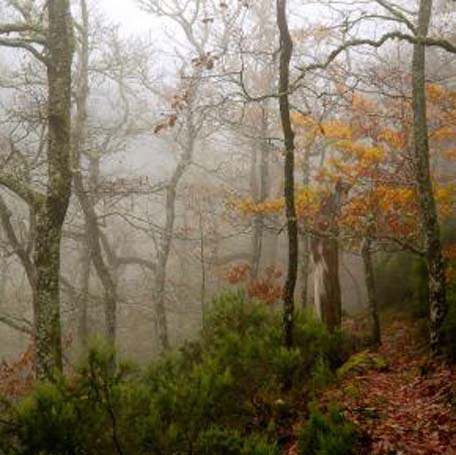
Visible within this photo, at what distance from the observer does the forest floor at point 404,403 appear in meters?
6.36

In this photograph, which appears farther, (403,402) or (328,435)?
(403,402)

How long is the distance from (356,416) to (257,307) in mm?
3625

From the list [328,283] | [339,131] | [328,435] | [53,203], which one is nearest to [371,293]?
[328,283]

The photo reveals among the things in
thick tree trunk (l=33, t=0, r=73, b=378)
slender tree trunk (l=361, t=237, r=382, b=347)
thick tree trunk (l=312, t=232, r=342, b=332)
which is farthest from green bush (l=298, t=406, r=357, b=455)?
thick tree trunk (l=312, t=232, r=342, b=332)

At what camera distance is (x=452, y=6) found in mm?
22984

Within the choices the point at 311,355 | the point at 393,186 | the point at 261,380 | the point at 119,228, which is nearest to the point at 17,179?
the point at 261,380

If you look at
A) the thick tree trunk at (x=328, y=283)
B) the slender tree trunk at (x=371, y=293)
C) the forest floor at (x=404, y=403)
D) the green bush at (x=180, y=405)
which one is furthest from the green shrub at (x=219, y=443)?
the thick tree trunk at (x=328, y=283)

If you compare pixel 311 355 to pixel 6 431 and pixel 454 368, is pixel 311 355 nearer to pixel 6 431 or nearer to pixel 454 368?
pixel 454 368

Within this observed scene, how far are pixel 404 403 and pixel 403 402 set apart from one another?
0.05 meters

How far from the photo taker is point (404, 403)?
7742mm

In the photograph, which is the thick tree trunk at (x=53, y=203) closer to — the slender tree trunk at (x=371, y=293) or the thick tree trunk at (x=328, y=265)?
the thick tree trunk at (x=328, y=265)

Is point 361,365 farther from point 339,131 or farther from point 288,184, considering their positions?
point 339,131

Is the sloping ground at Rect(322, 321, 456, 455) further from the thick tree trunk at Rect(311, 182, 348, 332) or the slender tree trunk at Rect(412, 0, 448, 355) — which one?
the thick tree trunk at Rect(311, 182, 348, 332)

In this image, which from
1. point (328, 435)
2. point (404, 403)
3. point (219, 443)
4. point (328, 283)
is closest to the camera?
point (328, 435)
